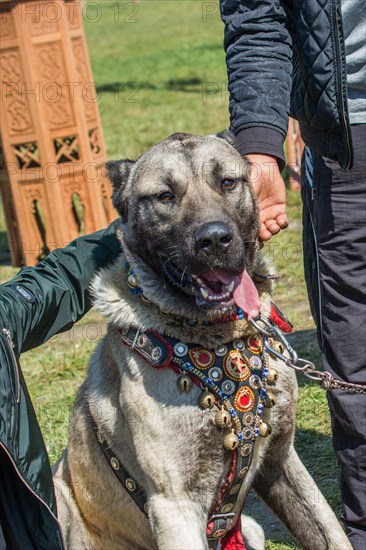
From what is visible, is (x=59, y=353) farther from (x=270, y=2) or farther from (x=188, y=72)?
(x=188, y=72)

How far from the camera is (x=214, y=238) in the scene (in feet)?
8.72

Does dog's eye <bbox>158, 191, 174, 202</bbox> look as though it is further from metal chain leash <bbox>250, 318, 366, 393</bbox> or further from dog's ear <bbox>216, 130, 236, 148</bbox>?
metal chain leash <bbox>250, 318, 366, 393</bbox>

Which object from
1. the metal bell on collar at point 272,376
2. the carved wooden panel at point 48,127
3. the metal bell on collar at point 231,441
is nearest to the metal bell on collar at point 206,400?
the metal bell on collar at point 231,441

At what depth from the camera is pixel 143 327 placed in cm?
287

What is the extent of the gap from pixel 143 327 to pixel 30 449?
568mm

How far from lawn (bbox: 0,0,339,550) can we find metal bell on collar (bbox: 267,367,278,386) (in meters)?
0.97

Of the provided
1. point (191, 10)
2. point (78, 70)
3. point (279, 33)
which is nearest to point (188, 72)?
point (78, 70)

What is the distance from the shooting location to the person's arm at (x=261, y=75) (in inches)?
107

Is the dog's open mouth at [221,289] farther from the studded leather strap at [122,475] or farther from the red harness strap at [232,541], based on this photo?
the red harness strap at [232,541]

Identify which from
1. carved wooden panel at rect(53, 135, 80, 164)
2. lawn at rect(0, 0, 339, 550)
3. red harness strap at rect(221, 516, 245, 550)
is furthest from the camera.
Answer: carved wooden panel at rect(53, 135, 80, 164)

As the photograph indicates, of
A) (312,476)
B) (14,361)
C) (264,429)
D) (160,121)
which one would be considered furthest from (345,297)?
(160,121)

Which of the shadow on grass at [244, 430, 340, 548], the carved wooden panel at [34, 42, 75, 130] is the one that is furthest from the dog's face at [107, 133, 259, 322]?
the carved wooden panel at [34, 42, 75, 130]

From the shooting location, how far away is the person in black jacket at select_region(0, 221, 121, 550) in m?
2.47

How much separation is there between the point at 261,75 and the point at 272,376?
0.94 m
